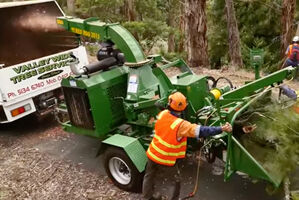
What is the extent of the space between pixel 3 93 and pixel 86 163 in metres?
2.24

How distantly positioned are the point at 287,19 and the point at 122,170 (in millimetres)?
9400

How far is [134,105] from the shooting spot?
5.66 m

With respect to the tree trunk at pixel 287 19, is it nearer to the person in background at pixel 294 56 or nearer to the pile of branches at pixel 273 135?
the person in background at pixel 294 56

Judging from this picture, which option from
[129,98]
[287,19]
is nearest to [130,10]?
[287,19]

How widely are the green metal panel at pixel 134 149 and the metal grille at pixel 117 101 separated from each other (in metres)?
0.77

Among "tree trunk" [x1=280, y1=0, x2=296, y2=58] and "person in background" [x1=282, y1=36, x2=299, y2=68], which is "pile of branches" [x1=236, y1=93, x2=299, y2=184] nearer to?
"person in background" [x1=282, y1=36, x2=299, y2=68]

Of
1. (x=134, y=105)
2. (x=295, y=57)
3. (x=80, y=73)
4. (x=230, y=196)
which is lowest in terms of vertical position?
(x=230, y=196)

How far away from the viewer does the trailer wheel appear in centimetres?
515

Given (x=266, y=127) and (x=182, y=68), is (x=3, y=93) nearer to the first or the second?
Answer: (x=182, y=68)

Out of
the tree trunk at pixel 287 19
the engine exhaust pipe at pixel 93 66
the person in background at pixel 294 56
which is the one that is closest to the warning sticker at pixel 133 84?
the engine exhaust pipe at pixel 93 66

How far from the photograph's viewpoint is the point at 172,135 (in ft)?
14.1

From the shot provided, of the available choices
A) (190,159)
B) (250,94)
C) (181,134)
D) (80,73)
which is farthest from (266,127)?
(80,73)

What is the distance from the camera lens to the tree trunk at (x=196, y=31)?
1099 cm

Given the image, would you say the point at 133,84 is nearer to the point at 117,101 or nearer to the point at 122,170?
the point at 117,101
